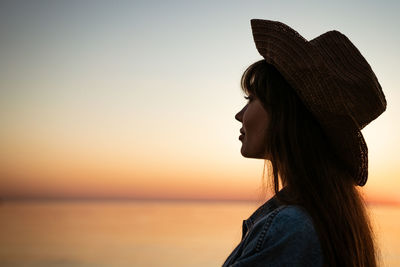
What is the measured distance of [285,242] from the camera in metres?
1.35

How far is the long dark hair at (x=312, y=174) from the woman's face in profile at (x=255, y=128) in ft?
0.08

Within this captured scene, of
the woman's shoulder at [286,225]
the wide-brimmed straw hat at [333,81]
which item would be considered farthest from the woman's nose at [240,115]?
the woman's shoulder at [286,225]

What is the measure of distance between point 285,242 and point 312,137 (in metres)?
0.41

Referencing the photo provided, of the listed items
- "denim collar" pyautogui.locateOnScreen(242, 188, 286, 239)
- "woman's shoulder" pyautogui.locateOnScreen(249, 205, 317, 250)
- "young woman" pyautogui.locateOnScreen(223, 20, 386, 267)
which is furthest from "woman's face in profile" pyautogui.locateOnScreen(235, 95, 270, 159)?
"woman's shoulder" pyautogui.locateOnScreen(249, 205, 317, 250)

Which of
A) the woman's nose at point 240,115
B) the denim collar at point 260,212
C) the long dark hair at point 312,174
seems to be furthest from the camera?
the woman's nose at point 240,115

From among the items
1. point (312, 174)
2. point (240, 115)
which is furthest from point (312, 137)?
point (240, 115)

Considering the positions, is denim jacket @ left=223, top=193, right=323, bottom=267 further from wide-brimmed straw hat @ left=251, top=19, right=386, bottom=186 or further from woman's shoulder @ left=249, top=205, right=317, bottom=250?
wide-brimmed straw hat @ left=251, top=19, right=386, bottom=186

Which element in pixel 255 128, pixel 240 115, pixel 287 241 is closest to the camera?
pixel 287 241

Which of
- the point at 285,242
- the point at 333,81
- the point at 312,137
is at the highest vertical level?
the point at 333,81

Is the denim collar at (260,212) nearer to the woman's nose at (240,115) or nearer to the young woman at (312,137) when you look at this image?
the young woman at (312,137)

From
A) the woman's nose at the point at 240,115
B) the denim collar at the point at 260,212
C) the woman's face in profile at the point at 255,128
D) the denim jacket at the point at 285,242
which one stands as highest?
the woman's nose at the point at 240,115

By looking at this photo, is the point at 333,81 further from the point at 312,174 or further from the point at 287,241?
the point at 287,241

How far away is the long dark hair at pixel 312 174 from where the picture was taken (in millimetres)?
1456

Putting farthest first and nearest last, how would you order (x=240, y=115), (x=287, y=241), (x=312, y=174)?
(x=240, y=115) → (x=312, y=174) → (x=287, y=241)
